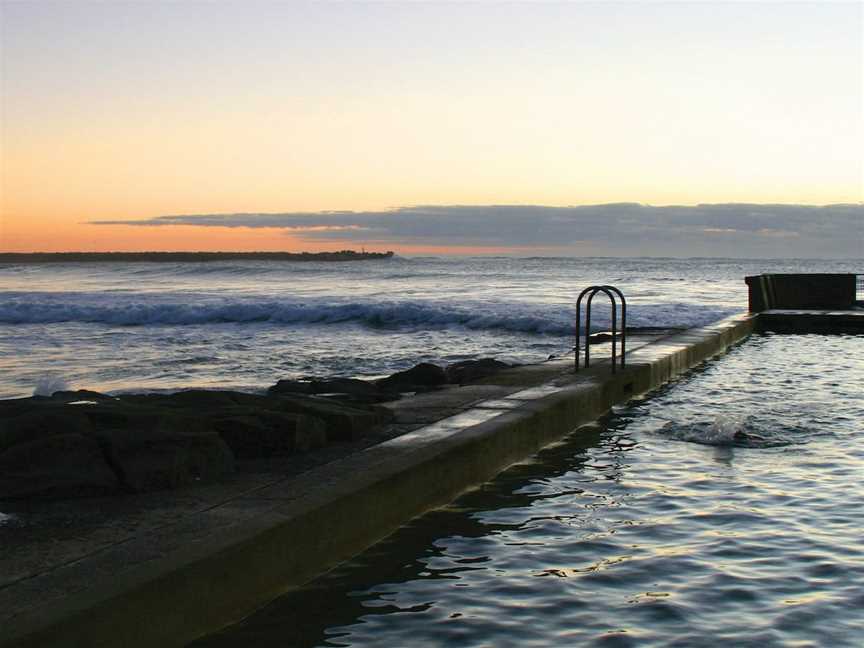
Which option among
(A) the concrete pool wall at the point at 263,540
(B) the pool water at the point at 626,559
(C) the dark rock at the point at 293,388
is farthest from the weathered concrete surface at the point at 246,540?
(C) the dark rock at the point at 293,388

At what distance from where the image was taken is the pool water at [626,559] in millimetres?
4395

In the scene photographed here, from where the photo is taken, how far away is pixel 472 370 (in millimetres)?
13180

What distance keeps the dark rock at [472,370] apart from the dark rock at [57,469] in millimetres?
7340

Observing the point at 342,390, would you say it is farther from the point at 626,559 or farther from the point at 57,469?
the point at 626,559

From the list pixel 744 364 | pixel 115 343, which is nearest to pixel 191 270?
pixel 115 343

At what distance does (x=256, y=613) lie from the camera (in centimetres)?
443

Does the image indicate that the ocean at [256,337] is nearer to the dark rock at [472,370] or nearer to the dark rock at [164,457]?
the dark rock at [472,370]

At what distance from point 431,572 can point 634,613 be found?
1.14m

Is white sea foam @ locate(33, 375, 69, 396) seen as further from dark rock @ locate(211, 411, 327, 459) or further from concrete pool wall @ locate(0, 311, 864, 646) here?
Result: dark rock @ locate(211, 411, 327, 459)

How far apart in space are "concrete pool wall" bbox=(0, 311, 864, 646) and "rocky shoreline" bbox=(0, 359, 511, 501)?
0.49 m

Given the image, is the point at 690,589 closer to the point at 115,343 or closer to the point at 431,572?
the point at 431,572

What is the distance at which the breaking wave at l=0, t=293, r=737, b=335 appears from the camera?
31594 millimetres

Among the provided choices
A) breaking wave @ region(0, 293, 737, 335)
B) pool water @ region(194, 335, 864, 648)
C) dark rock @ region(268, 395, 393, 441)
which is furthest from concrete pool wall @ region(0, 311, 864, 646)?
breaking wave @ region(0, 293, 737, 335)

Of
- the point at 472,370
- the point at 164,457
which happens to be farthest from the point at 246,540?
the point at 472,370
